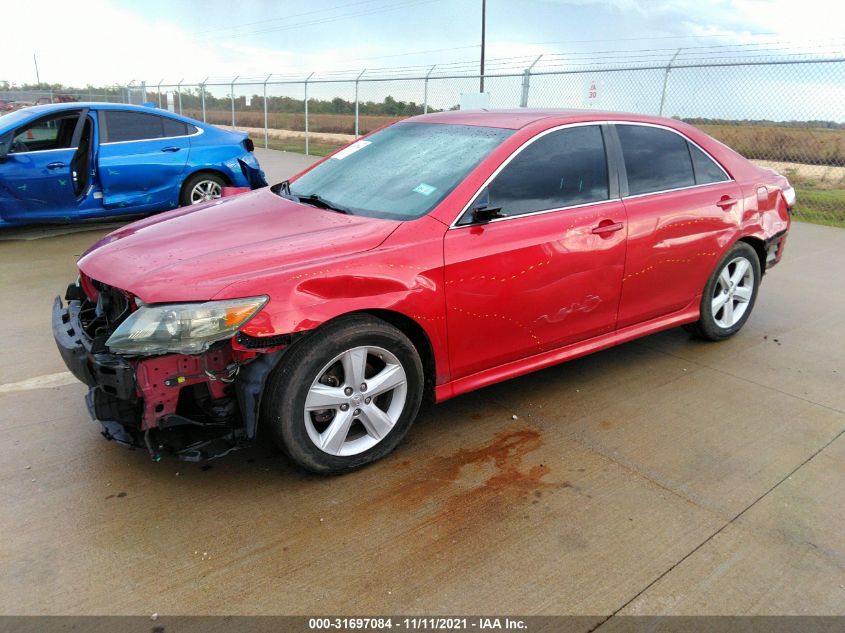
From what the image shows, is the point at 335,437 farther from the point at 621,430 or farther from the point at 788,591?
the point at 788,591

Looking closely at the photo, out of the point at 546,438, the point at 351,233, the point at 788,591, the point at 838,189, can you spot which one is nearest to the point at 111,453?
the point at 351,233

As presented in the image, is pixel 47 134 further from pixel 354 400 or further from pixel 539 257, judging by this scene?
pixel 539 257

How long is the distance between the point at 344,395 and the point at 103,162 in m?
5.88

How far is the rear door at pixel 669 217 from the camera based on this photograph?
3861 mm

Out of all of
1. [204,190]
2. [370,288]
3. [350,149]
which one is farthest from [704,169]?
[204,190]

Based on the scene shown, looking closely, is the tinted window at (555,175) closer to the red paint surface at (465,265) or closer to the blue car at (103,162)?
the red paint surface at (465,265)

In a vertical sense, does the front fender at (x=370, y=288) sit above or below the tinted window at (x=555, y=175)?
below

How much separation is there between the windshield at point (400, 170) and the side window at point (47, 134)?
4.61 metres

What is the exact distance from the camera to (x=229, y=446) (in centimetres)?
275

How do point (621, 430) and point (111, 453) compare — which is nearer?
point (111, 453)

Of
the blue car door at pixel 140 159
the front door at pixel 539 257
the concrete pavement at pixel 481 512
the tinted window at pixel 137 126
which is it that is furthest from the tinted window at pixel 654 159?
the tinted window at pixel 137 126

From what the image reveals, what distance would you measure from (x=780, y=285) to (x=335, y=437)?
520 cm

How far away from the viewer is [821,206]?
422 inches

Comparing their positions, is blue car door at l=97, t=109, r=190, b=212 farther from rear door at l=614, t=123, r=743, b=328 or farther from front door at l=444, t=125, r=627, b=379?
rear door at l=614, t=123, r=743, b=328
